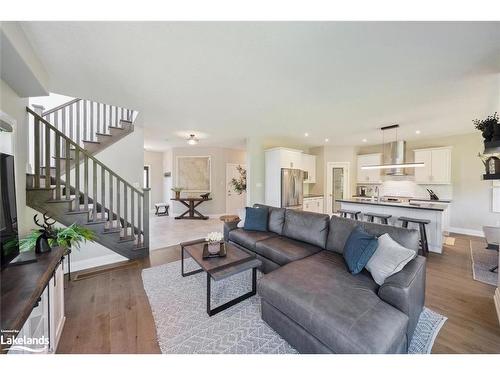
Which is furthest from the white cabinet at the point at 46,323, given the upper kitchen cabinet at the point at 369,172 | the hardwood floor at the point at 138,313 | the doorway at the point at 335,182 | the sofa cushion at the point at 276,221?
the upper kitchen cabinet at the point at 369,172

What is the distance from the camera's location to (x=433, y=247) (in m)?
3.88

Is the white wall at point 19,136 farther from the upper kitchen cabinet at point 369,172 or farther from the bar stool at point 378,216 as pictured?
the upper kitchen cabinet at point 369,172

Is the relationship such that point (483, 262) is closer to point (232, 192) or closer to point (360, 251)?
point (360, 251)

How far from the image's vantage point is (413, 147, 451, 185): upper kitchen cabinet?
5.37 meters

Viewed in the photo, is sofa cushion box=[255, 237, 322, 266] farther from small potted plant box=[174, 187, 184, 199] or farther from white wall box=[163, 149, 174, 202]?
white wall box=[163, 149, 174, 202]

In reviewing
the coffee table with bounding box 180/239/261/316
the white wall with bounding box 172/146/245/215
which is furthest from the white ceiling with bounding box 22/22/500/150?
the white wall with bounding box 172/146/245/215

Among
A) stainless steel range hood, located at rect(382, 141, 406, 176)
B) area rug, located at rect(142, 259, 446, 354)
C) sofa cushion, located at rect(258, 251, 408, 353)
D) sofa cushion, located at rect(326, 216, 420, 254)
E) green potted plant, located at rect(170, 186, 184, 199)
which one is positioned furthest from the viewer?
green potted plant, located at rect(170, 186, 184, 199)

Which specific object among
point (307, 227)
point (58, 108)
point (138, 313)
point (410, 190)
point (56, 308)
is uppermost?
point (58, 108)

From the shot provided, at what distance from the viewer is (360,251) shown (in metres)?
2.00

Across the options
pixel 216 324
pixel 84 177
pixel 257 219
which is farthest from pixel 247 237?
pixel 84 177

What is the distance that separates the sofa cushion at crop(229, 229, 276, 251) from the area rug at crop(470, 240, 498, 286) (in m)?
2.89

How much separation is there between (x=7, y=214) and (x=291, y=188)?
5163 millimetres
